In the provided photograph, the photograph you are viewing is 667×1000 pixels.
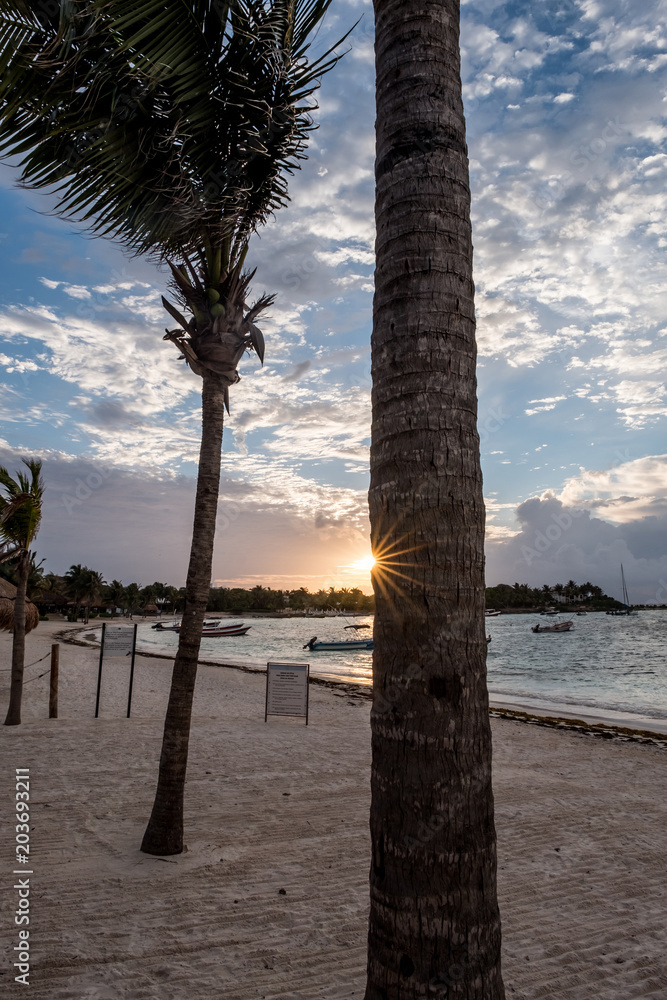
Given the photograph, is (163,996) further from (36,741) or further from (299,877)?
(36,741)

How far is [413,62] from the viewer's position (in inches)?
87.6

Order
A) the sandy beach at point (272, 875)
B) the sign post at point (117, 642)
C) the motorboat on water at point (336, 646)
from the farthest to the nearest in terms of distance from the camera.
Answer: the motorboat on water at point (336, 646) → the sign post at point (117, 642) → the sandy beach at point (272, 875)

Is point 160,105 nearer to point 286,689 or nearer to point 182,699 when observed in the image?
point 182,699

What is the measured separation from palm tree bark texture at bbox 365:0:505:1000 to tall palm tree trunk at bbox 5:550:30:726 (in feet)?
32.5

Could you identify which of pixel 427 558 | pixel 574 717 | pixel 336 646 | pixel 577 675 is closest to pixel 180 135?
pixel 427 558

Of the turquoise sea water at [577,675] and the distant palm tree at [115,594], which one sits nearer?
the turquoise sea water at [577,675]

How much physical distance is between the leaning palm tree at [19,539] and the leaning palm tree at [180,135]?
6278 mm

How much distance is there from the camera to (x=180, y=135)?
4176mm

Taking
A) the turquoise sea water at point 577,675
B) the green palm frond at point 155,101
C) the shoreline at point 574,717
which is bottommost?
the turquoise sea water at point 577,675

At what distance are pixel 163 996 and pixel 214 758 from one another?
5.73 meters

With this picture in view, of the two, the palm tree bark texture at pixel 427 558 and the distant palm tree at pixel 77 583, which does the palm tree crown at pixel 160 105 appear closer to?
the palm tree bark texture at pixel 427 558

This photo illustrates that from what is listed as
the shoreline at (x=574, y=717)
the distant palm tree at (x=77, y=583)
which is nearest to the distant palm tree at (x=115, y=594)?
the distant palm tree at (x=77, y=583)

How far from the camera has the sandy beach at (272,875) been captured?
3635 mm

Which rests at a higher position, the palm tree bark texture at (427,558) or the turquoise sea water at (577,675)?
the palm tree bark texture at (427,558)
